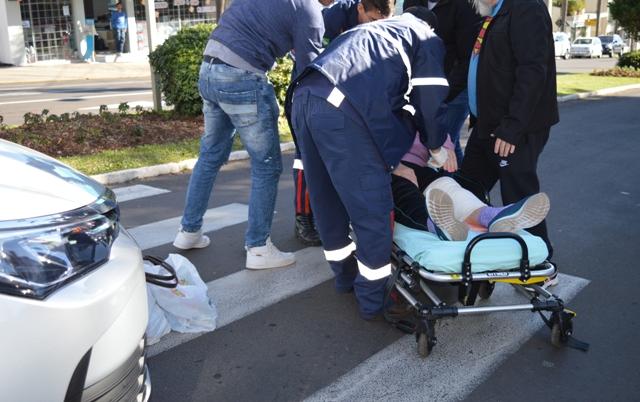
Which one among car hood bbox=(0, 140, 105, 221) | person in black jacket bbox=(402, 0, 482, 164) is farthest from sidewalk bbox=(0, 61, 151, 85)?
car hood bbox=(0, 140, 105, 221)

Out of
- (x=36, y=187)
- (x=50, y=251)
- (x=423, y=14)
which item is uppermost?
(x=423, y=14)

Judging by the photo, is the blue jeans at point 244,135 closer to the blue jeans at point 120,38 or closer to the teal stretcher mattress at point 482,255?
the teal stretcher mattress at point 482,255

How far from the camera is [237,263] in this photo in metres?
4.64

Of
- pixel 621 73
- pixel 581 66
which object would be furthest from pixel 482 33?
pixel 581 66

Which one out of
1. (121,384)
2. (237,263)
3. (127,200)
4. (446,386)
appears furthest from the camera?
(127,200)

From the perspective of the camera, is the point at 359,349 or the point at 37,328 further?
the point at 359,349

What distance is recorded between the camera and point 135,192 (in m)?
6.68

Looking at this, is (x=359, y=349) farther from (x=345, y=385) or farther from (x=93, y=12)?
(x=93, y=12)

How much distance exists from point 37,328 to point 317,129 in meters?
1.83

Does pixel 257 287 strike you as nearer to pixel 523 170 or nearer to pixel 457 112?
pixel 523 170

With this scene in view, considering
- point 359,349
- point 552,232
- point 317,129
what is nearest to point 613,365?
point 359,349

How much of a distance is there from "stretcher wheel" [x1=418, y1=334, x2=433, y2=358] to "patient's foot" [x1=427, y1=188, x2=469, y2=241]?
1.87 ft

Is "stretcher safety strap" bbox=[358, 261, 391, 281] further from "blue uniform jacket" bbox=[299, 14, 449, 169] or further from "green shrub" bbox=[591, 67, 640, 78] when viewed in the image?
"green shrub" bbox=[591, 67, 640, 78]

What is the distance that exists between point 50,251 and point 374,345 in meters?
1.93
